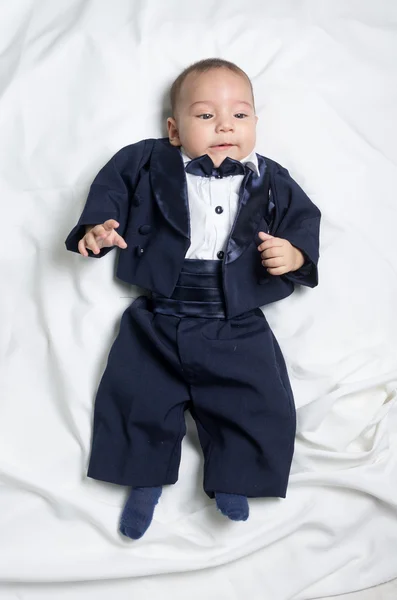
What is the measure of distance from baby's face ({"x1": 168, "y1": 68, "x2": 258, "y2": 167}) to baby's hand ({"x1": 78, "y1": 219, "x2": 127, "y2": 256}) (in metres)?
0.25

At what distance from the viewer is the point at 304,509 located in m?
1.38

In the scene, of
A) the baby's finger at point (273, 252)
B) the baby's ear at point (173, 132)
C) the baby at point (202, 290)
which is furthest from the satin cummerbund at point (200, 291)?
the baby's ear at point (173, 132)

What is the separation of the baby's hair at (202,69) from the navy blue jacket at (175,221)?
11 centimetres

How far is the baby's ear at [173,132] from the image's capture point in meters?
1.50

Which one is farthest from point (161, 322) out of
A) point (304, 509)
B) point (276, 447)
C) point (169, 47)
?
point (169, 47)

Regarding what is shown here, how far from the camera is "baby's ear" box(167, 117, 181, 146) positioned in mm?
1502

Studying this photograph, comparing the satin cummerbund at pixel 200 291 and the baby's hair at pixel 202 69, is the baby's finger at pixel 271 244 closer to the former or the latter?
the satin cummerbund at pixel 200 291

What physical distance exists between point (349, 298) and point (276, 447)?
331mm

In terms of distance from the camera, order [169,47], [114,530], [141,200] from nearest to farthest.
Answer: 1. [114,530]
2. [141,200]
3. [169,47]

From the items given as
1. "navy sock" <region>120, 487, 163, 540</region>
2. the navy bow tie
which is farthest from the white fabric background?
the navy bow tie

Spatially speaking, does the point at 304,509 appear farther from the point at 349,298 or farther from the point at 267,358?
the point at 349,298

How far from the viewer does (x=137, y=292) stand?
1500 millimetres

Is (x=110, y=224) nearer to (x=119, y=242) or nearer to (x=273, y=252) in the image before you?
(x=119, y=242)

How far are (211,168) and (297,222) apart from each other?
0.62 ft
